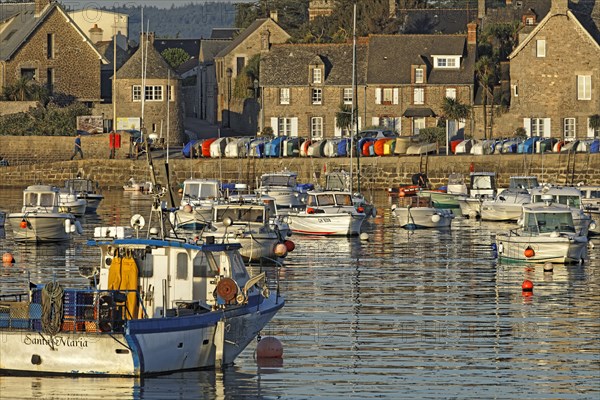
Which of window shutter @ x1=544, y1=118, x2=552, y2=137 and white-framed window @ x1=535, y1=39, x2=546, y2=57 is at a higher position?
white-framed window @ x1=535, y1=39, x2=546, y2=57

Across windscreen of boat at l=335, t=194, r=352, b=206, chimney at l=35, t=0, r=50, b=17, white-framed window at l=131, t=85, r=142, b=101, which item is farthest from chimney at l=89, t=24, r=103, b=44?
windscreen of boat at l=335, t=194, r=352, b=206

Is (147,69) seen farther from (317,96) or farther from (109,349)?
(109,349)

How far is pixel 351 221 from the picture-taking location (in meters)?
57.1

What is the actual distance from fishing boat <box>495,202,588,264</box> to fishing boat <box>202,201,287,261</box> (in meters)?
6.88

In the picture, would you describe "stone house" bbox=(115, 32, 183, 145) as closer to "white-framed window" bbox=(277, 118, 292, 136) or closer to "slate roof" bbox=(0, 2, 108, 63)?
"slate roof" bbox=(0, 2, 108, 63)

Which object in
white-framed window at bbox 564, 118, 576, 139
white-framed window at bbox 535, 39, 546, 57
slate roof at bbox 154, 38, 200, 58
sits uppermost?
slate roof at bbox 154, 38, 200, 58

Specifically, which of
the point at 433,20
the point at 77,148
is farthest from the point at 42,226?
the point at 433,20

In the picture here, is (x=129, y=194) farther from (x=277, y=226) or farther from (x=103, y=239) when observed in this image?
(x=103, y=239)

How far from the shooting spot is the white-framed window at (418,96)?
102 meters

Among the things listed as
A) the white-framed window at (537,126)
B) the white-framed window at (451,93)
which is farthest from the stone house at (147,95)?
the white-framed window at (537,126)

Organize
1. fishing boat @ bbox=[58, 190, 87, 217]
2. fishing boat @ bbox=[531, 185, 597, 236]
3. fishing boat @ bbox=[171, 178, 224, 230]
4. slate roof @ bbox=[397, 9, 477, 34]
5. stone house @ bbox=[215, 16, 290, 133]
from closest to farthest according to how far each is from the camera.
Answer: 1. fishing boat @ bbox=[171, 178, 224, 230]
2. fishing boat @ bbox=[531, 185, 597, 236]
3. fishing boat @ bbox=[58, 190, 87, 217]
4. slate roof @ bbox=[397, 9, 477, 34]
5. stone house @ bbox=[215, 16, 290, 133]

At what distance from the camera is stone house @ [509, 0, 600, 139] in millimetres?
96938

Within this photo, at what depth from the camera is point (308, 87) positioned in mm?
102812

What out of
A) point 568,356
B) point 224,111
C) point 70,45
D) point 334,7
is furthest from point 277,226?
point 334,7
